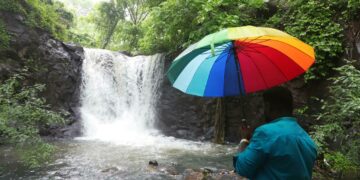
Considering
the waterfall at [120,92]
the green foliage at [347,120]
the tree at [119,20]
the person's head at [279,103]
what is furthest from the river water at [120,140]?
the tree at [119,20]

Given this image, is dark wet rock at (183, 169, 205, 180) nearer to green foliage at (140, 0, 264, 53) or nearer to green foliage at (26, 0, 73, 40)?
green foliage at (140, 0, 264, 53)

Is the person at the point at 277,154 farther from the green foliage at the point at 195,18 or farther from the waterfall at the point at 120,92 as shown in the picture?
the waterfall at the point at 120,92

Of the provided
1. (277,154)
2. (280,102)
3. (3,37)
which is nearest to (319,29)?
(280,102)

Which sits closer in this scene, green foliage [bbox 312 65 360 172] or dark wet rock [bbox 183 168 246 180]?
green foliage [bbox 312 65 360 172]

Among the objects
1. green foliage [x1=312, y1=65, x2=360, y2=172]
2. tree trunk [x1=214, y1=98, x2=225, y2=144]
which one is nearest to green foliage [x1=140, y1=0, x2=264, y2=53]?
tree trunk [x1=214, y1=98, x2=225, y2=144]

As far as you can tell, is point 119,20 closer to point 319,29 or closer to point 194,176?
point 319,29

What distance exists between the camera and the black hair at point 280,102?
2170 mm

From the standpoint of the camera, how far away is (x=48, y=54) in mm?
12992

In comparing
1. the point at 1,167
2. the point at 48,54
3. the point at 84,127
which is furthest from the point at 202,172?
the point at 48,54

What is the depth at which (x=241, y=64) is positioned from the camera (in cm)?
292

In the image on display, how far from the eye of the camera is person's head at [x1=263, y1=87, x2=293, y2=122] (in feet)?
7.12

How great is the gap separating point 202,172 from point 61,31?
11.9m

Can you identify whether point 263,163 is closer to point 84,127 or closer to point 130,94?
point 84,127

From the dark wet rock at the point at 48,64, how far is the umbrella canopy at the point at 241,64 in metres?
9.53
